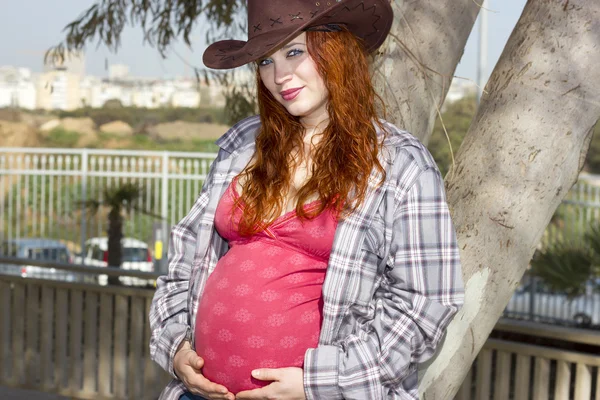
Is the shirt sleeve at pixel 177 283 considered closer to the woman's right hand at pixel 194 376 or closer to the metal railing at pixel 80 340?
Result: the woman's right hand at pixel 194 376

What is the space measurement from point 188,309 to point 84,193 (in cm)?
864

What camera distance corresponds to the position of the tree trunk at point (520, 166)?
72.9 inches

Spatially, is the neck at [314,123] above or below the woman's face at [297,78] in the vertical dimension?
below

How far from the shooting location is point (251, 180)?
1913mm

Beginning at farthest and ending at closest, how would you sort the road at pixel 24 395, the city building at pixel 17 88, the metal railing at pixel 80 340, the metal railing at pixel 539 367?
the city building at pixel 17 88, the road at pixel 24 395, the metal railing at pixel 80 340, the metal railing at pixel 539 367

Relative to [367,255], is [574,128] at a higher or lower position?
higher

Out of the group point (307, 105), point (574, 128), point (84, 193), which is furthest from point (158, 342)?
point (84, 193)

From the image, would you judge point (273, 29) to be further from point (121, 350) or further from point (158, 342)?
point (121, 350)

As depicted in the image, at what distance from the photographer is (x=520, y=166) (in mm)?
1850

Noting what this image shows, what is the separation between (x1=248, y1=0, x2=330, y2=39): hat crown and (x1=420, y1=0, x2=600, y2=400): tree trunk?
1.47ft

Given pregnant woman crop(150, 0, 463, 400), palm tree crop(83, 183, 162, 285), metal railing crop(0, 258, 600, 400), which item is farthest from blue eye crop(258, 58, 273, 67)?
palm tree crop(83, 183, 162, 285)

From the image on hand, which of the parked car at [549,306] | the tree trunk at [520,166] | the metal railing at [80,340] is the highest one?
A: the tree trunk at [520,166]

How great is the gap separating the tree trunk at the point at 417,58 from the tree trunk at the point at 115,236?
6.68 m

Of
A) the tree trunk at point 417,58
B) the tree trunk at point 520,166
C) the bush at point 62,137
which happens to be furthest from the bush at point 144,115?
the tree trunk at point 520,166
